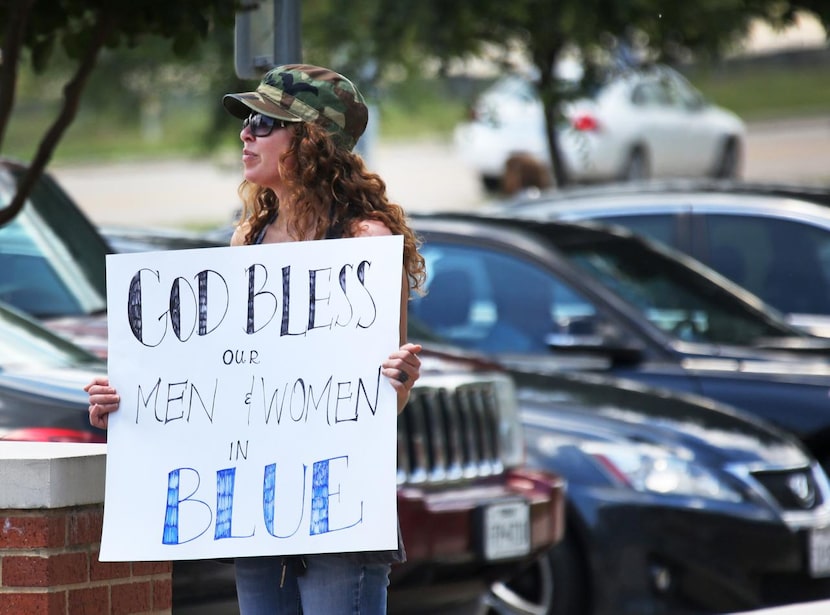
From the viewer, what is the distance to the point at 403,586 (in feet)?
19.2

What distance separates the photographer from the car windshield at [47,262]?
677 cm

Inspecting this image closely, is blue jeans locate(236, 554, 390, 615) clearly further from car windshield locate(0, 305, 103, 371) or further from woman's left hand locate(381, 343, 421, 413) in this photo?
car windshield locate(0, 305, 103, 371)

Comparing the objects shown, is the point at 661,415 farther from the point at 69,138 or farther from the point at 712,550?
the point at 69,138

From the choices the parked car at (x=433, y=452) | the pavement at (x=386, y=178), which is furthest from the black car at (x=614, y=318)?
the pavement at (x=386, y=178)

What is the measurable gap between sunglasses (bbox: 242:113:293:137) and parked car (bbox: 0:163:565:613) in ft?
5.65

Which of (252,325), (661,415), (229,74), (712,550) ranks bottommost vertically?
(712,550)

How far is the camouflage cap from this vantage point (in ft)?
11.9

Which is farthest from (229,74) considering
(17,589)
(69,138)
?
(69,138)

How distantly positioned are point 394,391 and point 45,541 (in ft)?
2.97

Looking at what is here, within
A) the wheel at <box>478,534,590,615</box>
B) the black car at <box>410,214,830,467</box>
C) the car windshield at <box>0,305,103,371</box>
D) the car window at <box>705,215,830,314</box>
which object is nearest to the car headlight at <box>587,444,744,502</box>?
the wheel at <box>478,534,590,615</box>

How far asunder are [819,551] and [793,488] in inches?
11.2

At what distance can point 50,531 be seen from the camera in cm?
386

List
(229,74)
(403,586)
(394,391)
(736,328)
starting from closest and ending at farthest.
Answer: (394,391)
(403,586)
(736,328)
(229,74)

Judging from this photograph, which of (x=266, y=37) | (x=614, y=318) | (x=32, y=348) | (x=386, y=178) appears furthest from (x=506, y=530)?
(x=386, y=178)
